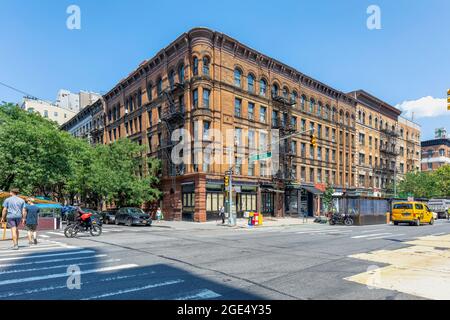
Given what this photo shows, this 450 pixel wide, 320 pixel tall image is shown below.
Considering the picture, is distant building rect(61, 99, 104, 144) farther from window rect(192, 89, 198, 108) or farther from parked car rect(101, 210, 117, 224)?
window rect(192, 89, 198, 108)

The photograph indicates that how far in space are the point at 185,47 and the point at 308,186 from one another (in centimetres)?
2309

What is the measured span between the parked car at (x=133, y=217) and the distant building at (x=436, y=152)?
8148cm

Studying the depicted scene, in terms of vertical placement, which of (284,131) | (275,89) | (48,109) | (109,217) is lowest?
(109,217)

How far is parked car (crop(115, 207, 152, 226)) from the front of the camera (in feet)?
85.9

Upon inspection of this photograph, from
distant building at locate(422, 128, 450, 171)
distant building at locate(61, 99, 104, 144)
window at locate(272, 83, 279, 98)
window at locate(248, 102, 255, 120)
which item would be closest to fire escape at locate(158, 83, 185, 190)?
window at locate(248, 102, 255, 120)

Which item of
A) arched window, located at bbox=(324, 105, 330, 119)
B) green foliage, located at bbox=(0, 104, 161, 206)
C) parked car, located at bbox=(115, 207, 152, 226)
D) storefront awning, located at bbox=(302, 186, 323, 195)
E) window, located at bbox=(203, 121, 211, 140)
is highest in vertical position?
arched window, located at bbox=(324, 105, 330, 119)

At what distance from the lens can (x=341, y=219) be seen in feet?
94.9

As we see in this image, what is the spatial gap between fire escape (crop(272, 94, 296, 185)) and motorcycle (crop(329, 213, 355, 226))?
30.2 feet

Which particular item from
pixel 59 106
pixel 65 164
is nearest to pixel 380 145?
pixel 65 164

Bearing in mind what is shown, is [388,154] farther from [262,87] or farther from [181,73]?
[181,73]

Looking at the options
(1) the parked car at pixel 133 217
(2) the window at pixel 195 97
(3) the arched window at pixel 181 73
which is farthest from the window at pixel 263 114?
(1) the parked car at pixel 133 217

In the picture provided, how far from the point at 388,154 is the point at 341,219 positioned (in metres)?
36.0
